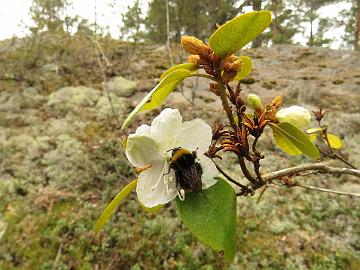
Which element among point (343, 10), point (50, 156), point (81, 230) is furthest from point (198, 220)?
point (343, 10)

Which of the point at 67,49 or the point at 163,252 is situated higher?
the point at 67,49

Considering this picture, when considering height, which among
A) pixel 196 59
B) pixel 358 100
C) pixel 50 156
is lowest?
pixel 50 156

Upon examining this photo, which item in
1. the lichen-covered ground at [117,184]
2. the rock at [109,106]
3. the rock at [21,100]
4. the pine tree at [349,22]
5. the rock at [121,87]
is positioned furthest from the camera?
the pine tree at [349,22]

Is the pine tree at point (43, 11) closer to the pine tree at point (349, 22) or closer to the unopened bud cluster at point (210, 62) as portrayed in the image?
the unopened bud cluster at point (210, 62)

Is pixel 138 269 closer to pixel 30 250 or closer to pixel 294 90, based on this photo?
pixel 30 250

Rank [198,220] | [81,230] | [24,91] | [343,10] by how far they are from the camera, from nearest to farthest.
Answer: [198,220] → [81,230] → [24,91] → [343,10]

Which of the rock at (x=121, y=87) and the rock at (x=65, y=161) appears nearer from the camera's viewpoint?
the rock at (x=65, y=161)

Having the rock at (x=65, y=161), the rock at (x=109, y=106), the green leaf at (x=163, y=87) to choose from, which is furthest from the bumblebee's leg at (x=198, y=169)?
the rock at (x=109, y=106)
